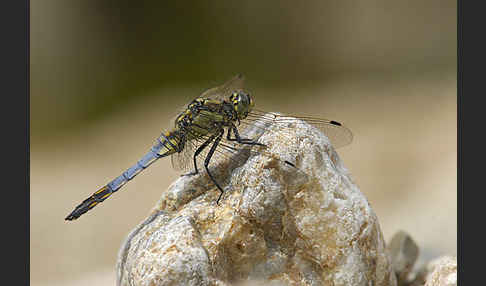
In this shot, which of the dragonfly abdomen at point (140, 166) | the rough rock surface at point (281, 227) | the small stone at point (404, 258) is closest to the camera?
the rough rock surface at point (281, 227)

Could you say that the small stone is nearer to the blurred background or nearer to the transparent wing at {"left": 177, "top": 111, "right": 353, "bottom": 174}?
the transparent wing at {"left": 177, "top": 111, "right": 353, "bottom": 174}

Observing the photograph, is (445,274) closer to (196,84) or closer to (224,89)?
(224,89)

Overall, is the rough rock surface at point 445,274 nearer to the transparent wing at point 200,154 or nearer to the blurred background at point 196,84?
the transparent wing at point 200,154

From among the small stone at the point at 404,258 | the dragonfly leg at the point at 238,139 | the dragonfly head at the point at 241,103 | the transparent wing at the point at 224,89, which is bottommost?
the small stone at the point at 404,258

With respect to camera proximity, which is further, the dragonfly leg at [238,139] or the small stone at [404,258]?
the small stone at [404,258]

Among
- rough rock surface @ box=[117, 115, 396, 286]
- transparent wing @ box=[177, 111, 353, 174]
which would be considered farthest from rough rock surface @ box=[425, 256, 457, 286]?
transparent wing @ box=[177, 111, 353, 174]

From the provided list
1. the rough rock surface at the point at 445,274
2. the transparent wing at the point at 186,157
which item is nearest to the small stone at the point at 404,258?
the rough rock surface at the point at 445,274
